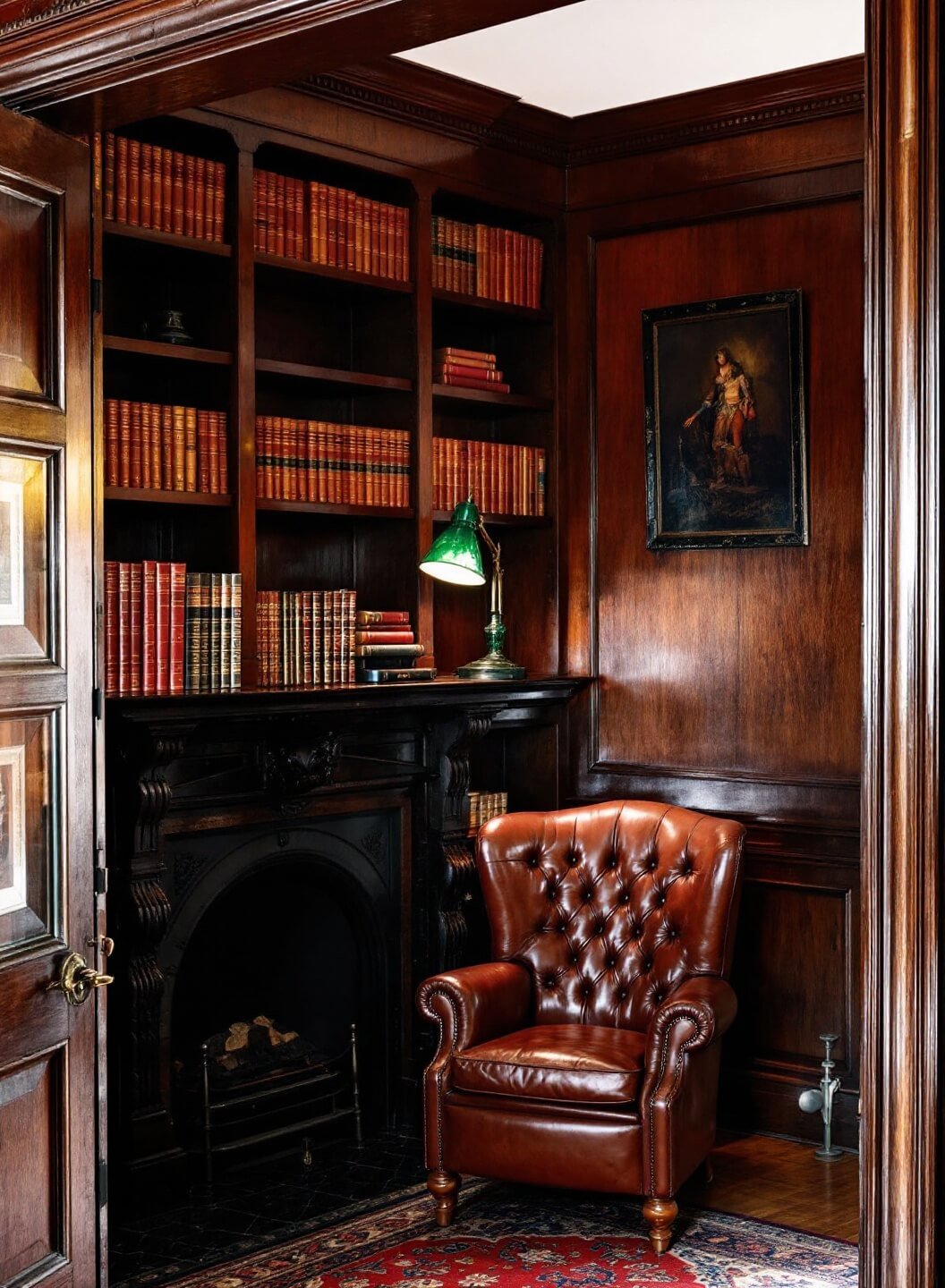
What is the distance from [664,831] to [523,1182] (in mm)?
1064

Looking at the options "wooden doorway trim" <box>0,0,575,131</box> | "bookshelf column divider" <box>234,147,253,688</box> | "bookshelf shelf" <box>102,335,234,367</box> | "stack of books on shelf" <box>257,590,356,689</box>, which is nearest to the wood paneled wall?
"stack of books on shelf" <box>257,590,356,689</box>

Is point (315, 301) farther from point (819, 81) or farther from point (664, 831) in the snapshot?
point (664, 831)

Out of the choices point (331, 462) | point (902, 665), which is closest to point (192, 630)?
point (331, 462)

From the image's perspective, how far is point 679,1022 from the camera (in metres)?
3.96

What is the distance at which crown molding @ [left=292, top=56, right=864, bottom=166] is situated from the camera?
4602 mm

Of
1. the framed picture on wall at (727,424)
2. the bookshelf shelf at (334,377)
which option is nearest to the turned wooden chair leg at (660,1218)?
the framed picture on wall at (727,424)

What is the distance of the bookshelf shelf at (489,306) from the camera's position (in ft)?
16.1

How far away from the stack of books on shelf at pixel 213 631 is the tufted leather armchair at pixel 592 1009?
1001 mm

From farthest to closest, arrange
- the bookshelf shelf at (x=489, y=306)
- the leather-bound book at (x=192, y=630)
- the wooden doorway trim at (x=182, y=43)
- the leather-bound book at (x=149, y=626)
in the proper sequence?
the bookshelf shelf at (x=489, y=306), the leather-bound book at (x=192, y=630), the leather-bound book at (x=149, y=626), the wooden doorway trim at (x=182, y=43)

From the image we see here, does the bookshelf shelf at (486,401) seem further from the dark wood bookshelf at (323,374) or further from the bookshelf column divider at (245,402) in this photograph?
the bookshelf column divider at (245,402)

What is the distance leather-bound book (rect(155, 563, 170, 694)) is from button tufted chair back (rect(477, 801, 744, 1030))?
1168 millimetres

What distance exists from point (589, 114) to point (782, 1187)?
3.42 m

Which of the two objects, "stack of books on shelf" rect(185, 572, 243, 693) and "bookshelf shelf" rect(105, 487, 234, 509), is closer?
"bookshelf shelf" rect(105, 487, 234, 509)

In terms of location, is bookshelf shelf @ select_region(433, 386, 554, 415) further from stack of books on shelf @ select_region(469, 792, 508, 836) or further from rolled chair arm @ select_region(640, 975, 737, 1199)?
rolled chair arm @ select_region(640, 975, 737, 1199)
